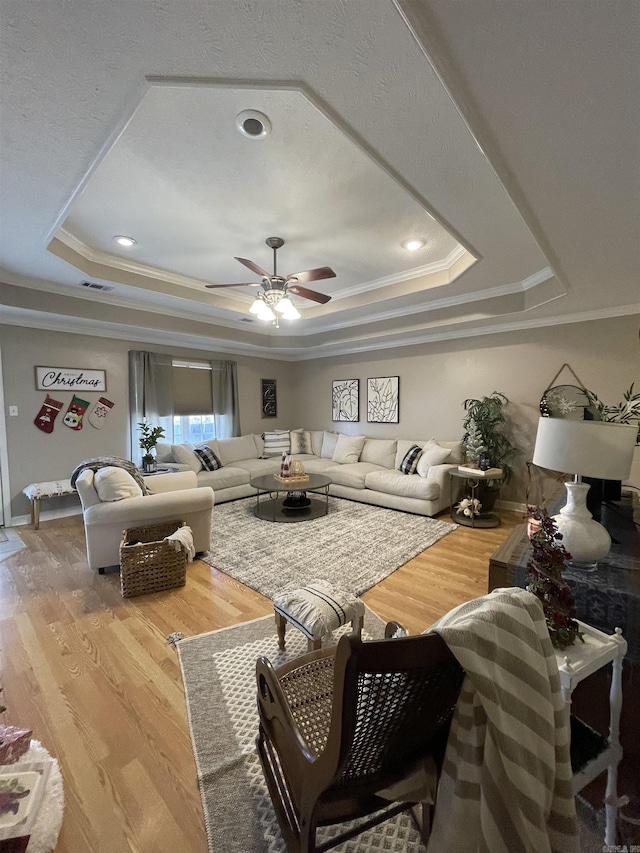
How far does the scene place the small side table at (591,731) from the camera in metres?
1.00

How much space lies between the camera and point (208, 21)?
1023 millimetres

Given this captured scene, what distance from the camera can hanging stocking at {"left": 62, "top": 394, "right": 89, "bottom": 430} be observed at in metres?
4.45

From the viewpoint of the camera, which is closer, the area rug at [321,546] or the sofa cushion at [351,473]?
the area rug at [321,546]

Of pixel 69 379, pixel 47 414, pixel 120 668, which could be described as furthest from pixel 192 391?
pixel 120 668

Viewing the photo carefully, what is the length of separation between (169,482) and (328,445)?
10.1 ft

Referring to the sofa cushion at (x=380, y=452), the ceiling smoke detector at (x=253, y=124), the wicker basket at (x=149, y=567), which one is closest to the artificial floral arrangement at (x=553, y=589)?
the ceiling smoke detector at (x=253, y=124)

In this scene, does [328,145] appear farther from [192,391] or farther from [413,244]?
[192,391]

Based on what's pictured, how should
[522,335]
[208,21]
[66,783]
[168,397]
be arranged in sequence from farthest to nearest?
[168,397], [522,335], [66,783], [208,21]

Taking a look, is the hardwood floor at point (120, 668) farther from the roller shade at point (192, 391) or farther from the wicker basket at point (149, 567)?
the roller shade at point (192, 391)

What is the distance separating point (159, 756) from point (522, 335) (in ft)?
16.6

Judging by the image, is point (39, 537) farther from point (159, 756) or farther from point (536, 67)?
point (536, 67)

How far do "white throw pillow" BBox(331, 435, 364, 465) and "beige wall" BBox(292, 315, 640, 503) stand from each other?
0.44 m

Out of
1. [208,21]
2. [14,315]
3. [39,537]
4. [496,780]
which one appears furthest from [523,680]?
[14,315]

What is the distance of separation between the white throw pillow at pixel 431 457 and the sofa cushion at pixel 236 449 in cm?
282
